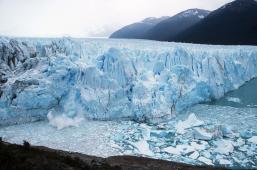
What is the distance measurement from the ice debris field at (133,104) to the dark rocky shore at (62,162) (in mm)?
592

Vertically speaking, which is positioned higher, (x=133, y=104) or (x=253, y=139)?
(x=133, y=104)

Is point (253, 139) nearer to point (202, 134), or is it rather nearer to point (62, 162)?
point (202, 134)

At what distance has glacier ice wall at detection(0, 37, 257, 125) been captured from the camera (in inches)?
545

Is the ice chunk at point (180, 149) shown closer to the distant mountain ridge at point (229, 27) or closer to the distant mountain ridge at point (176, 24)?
the distant mountain ridge at point (229, 27)

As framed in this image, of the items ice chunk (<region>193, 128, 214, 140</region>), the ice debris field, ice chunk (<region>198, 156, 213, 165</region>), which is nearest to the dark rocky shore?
ice chunk (<region>198, 156, 213, 165</region>)

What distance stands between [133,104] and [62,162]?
6598 millimetres

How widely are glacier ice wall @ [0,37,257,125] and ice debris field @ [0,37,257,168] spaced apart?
0.14 ft

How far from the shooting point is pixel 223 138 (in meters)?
11.4

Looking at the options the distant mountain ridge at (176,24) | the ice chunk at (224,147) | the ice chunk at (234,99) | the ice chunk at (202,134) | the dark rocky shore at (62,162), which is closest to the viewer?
the dark rocky shore at (62,162)

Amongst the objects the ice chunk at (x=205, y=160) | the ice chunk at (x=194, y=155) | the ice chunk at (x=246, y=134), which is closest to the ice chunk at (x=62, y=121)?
the ice chunk at (x=194, y=155)

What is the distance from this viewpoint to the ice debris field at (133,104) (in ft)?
35.7

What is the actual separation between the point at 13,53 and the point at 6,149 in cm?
1202

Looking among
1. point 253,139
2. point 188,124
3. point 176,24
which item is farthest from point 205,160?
point 176,24

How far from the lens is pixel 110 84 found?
49.3ft
